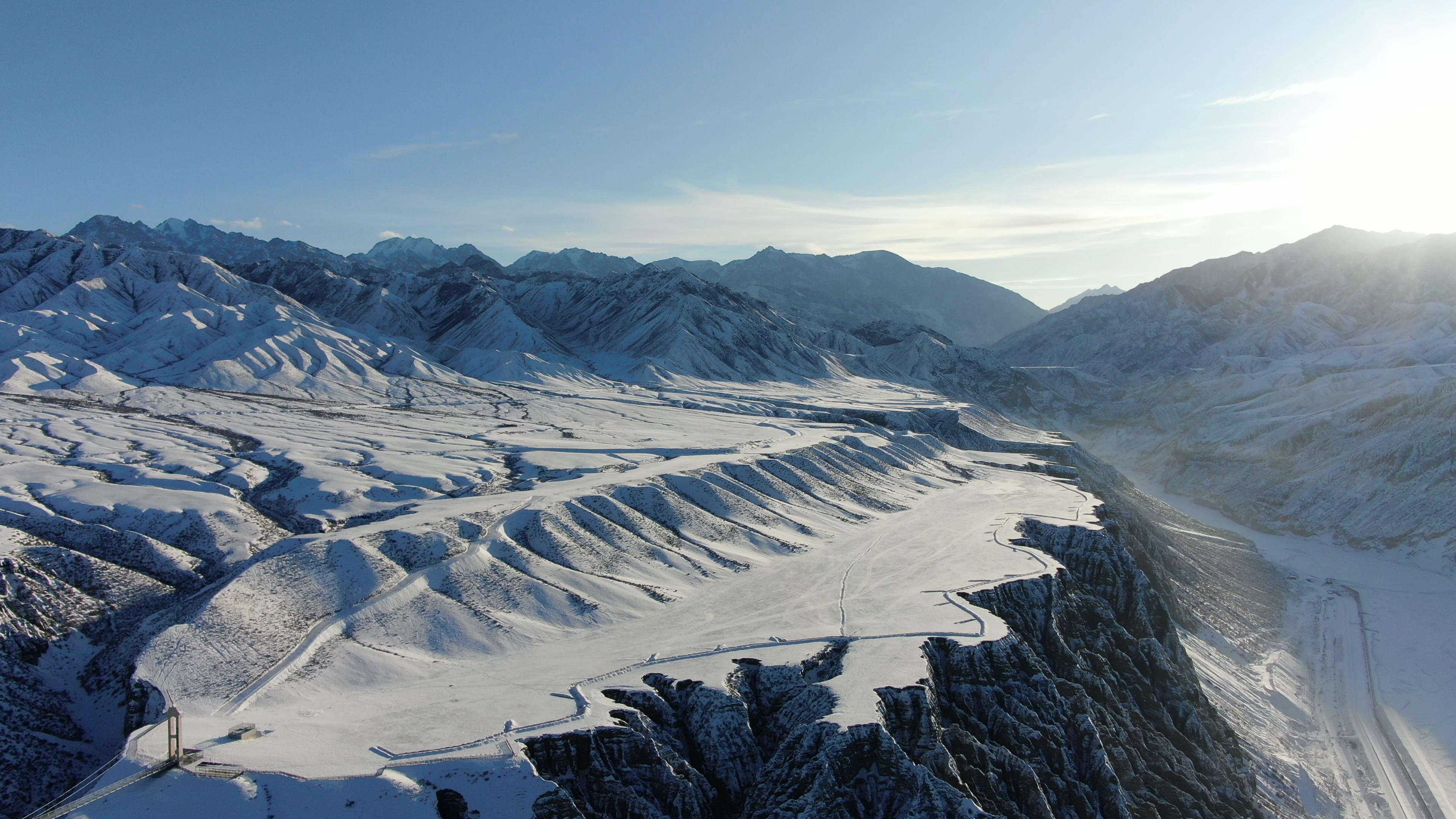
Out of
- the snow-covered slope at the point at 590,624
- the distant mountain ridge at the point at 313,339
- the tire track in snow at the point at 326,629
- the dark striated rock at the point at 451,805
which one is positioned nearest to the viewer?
the dark striated rock at the point at 451,805

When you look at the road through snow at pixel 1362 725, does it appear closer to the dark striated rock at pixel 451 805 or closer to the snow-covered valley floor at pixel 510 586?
the snow-covered valley floor at pixel 510 586

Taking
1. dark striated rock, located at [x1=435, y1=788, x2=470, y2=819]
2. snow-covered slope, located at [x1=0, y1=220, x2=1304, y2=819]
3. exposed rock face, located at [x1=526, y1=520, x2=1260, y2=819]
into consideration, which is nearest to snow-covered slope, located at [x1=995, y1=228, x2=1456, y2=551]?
snow-covered slope, located at [x1=0, y1=220, x2=1304, y2=819]

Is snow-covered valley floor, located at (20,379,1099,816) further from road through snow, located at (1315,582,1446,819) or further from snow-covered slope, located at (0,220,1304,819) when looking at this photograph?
road through snow, located at (1315,582,1446,819)

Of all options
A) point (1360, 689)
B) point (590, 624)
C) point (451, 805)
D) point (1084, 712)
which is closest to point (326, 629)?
point (590, 624)

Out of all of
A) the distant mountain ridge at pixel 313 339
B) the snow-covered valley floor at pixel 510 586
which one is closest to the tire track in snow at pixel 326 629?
the snow-covered valley floor at pixel 510 586

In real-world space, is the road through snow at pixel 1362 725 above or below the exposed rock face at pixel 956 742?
below

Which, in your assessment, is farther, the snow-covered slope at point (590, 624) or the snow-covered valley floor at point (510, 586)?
the snow-covered slope at point (590, 624)
